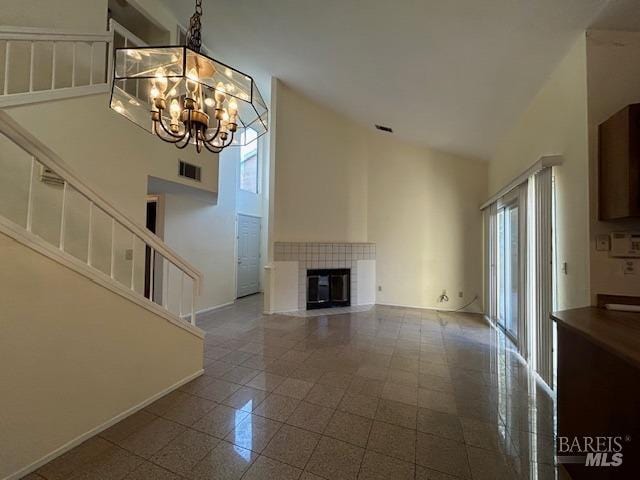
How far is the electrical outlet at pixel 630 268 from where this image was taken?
182 cm

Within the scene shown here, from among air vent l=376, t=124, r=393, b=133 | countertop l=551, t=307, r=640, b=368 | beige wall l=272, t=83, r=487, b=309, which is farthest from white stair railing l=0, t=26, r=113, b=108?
air vent l=376, t=124, r=393, b=133

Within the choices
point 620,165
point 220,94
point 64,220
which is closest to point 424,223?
point 620,165

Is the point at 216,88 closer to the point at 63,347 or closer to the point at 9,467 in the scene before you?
the point at 63,347

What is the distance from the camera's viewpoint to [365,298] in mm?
5648

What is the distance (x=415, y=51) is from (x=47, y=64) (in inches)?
140

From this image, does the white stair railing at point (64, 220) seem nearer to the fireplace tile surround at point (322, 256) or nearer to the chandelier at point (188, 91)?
the chandelier at point (188, 91)

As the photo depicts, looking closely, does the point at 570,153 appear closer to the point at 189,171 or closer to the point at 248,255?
the point at 189,171

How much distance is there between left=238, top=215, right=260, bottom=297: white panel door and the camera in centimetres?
637

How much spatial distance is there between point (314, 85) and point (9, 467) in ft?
16.8

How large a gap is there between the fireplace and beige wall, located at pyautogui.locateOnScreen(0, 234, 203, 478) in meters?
3.37

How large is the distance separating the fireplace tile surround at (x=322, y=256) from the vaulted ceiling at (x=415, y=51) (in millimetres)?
2440


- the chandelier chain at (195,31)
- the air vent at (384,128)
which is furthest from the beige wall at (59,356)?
the air vent at (384,128)

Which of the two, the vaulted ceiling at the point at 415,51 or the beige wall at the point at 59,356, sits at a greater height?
the vaulted ceiling at the point at 415,51

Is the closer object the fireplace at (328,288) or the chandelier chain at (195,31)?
the chandelier chain at (195,31)
